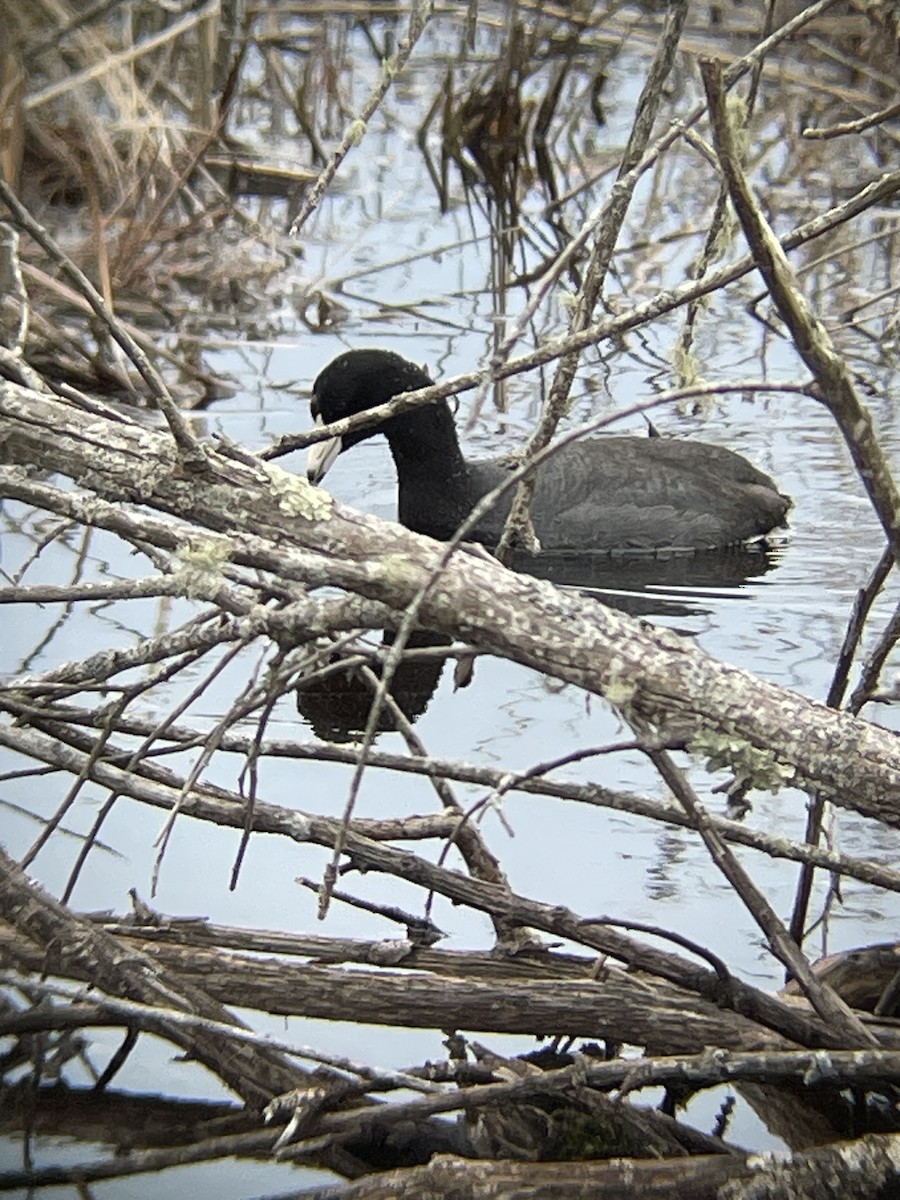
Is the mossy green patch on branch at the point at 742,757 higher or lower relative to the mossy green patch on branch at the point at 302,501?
lower

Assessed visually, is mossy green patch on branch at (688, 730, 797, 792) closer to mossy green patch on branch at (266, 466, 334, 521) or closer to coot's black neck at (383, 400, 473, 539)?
mossy green patch on branch at (266, 466, 334, 521)

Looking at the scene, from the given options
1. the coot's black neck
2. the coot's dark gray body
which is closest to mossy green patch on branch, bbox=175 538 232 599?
the coot's dark gray body

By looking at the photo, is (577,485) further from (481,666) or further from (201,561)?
(201,561)

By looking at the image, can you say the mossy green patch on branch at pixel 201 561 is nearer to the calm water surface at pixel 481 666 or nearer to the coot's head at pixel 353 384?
the calm water surface at pixel 481 666

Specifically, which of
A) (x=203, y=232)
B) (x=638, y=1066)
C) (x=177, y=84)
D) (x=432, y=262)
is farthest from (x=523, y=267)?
(x=638, y=1066)

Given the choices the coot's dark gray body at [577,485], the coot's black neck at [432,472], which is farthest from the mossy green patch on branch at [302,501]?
the coot's black neck at [432,472]

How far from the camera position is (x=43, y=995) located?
8.46 ft

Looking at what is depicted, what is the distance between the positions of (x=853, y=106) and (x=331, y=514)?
7.06 meters

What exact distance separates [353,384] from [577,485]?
2.40 ft

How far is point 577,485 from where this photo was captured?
5750 mm

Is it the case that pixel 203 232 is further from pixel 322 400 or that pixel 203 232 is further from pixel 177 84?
pixel 322 400

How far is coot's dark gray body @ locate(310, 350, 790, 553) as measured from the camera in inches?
221

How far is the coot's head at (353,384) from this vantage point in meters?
5.59

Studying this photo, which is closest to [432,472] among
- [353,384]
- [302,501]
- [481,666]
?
[353,384]
